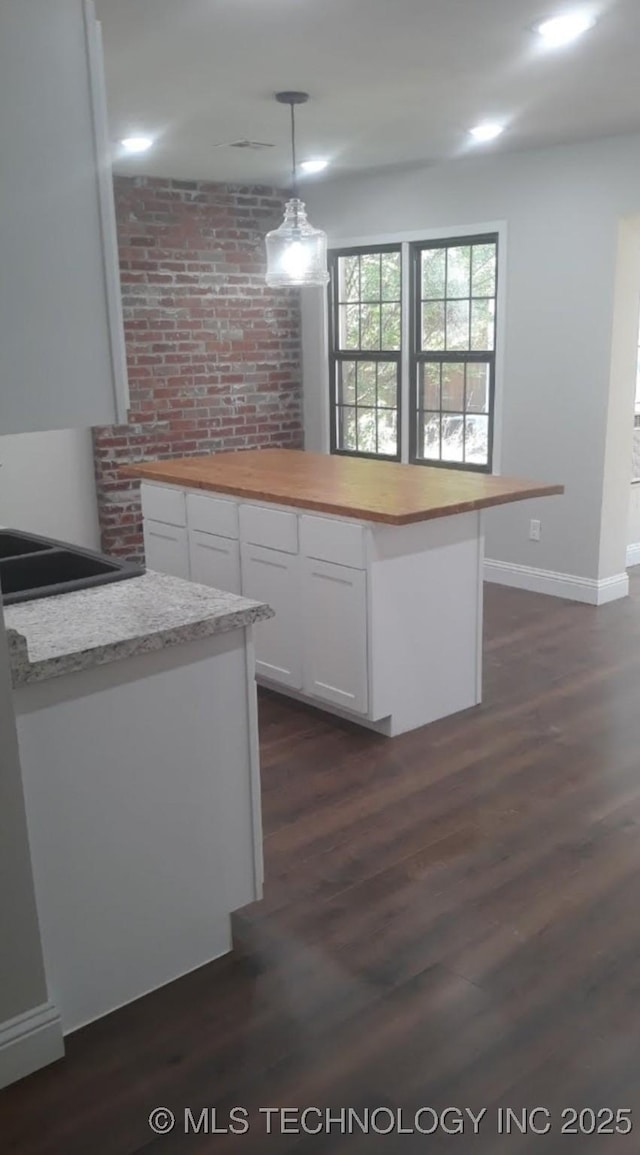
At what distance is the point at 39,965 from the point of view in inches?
80.7

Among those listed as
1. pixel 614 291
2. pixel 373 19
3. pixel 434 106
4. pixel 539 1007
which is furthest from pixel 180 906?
pixel 614 291

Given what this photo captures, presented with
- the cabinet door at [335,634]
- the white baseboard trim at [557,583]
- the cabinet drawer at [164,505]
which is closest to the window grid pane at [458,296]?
the white baseboard trim at [557,583]

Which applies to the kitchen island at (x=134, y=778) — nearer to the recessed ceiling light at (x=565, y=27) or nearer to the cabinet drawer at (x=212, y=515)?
the cabinet drawer at (x=212, y=515)

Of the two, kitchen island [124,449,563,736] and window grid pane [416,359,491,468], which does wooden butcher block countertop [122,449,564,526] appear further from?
window grid pane [416,359,491,468]

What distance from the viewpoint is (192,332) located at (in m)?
6.22

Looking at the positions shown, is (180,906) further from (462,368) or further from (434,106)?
(462,368)

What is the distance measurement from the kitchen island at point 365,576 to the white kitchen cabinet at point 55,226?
1.65 metres

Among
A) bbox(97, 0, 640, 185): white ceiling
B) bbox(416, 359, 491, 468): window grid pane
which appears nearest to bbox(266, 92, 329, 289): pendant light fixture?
bbox(97, 0, 640, 185): white ceiling

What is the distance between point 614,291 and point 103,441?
9.93ft

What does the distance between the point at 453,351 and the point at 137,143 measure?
2.15 meters

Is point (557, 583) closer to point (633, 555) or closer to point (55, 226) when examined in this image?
point (633, 555)

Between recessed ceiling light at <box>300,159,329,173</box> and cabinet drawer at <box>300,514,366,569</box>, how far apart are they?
8.84 ft

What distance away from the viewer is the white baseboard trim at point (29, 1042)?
6.66 feet

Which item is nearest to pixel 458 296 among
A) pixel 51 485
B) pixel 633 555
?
pixel 633 555
